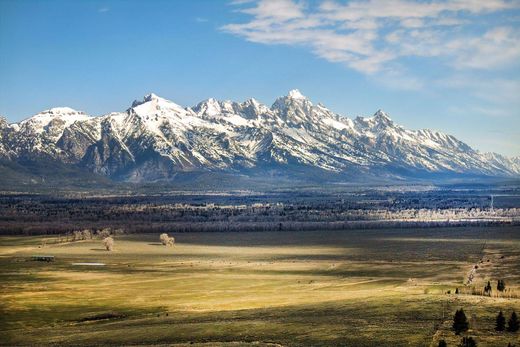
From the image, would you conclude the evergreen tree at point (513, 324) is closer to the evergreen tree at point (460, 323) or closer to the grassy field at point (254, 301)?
the grassy field at point (254, 301)

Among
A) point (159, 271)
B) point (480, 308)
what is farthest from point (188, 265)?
point (480, 308)

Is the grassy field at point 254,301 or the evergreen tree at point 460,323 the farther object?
the grassy field at point 254,301

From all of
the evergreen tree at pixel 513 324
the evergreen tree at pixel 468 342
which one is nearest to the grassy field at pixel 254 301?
the evergreen tree at pixel 468 342

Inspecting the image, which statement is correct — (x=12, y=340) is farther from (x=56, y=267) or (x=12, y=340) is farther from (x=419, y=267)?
(x=419, y=267)

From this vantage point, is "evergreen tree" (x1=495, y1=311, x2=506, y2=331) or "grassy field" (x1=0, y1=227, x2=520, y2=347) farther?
"grassy field" (x1=0, y1=227, x2=520, y2=347)

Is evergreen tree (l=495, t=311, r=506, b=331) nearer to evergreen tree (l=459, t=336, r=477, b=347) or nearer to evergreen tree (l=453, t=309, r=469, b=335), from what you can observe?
evergreen tree (l=453, t=309, r=469, b=335)

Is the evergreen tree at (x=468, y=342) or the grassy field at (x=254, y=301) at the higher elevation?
the evergreen tree at (x=468, y=342)

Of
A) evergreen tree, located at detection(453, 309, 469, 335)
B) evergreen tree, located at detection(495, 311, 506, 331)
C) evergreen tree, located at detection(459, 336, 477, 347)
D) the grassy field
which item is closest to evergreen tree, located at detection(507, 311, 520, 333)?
evergreen tree, located at detection(495, 311, 506, 331)
